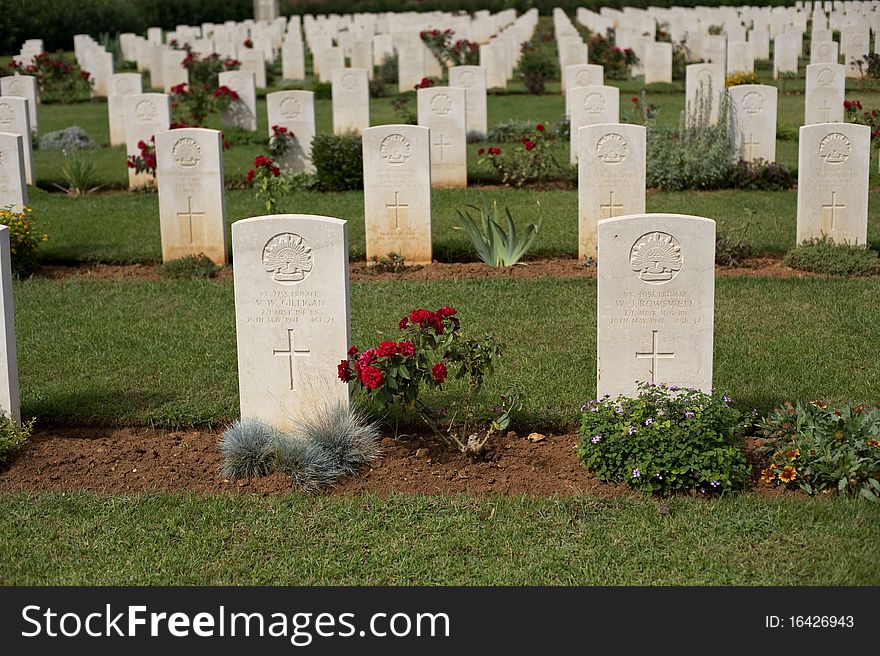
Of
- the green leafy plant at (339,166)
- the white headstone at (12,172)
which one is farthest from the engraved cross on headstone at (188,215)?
the green leafy plant at (339,166)

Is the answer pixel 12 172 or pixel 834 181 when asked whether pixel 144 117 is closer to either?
pixel 12 172

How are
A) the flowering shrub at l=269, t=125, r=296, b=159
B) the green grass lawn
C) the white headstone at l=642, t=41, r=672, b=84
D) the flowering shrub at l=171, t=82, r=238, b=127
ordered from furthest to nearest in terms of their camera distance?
the white headstone at l=642, t=41, r=672, b=84 → the flowering shrub at l=171, t=82, r=238, b=127 → the flowering shrub at l=269, t=125, r=296, b=159 → the green grass lawn

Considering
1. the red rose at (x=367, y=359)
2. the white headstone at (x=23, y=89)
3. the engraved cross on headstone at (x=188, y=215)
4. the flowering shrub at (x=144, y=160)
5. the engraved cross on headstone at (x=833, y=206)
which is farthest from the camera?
the white headstone at (x=23, y=89)

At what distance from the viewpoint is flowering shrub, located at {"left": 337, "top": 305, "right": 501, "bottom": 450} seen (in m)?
6.21

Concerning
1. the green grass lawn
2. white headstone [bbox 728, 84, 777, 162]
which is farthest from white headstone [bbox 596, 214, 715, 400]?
white headstone [bbox 728, 84, 777, 162]

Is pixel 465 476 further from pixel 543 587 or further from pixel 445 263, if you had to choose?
pixel 445 263

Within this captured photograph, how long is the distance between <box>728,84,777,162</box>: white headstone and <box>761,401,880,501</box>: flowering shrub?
9334mm

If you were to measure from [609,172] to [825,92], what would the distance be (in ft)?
25.0

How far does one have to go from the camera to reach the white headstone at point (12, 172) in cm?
1126

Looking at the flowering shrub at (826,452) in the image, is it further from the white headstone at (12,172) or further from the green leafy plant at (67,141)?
the green leafy plant at (67,141)

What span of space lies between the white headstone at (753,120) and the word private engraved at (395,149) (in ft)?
19.3

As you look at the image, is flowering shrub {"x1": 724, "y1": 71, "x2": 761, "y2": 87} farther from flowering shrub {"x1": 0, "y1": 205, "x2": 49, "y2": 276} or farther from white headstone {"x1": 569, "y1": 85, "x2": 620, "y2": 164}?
flowering shrub {"x1": 0, "y1": 205, "x2": 49, "y2": 276}

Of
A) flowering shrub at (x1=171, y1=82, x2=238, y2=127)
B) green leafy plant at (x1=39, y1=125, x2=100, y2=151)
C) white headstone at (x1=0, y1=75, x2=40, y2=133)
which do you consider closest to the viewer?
green leafy plant at (x1=39, y1=125, x2=100, y2=151)

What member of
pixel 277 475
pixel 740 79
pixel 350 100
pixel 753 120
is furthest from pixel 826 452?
pixel 740 79
